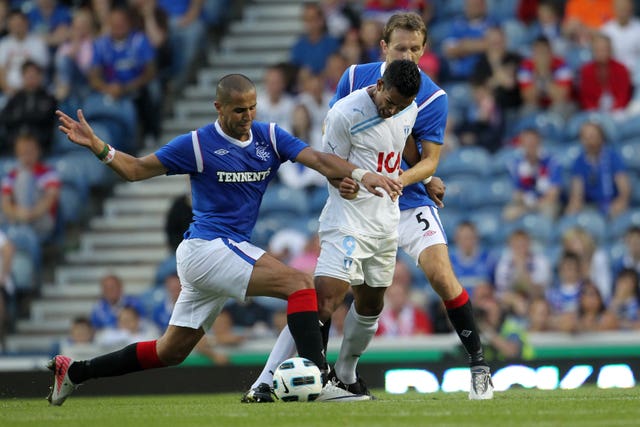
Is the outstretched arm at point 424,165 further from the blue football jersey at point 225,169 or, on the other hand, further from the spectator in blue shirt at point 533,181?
the spectator in blue shirt at point 533,181

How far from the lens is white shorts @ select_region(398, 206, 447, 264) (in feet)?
30.5

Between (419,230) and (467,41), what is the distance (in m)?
7.89

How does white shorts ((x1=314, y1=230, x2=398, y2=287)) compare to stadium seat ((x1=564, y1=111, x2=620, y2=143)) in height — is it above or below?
below

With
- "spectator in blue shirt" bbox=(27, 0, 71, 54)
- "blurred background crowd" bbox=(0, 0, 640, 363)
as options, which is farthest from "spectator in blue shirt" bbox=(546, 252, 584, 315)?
"spectator in blue shirt" bbox=(27, 0, 71, 54)

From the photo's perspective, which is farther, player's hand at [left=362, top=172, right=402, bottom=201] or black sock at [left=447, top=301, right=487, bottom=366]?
black sock at [left=447, top=301, right=487, bottom=366]

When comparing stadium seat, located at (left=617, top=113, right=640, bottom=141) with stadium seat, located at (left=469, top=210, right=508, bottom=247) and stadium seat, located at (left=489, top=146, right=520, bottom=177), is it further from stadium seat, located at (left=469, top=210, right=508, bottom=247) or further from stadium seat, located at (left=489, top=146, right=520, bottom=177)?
stadium seat, located at (left=469, top=210, right=508, bottom=247)

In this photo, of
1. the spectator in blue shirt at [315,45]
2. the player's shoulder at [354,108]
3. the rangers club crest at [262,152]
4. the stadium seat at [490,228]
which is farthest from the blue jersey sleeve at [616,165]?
the rangers club crest at [262,152]

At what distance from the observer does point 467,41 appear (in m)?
16.8

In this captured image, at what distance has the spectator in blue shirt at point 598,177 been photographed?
1473cm

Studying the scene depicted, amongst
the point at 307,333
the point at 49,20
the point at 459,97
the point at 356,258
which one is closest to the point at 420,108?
the point at 356,258

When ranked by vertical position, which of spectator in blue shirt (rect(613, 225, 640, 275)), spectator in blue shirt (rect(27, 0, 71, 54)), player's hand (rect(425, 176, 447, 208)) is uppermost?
spectator in blue shirt (rect(27, 0, 71, 54))

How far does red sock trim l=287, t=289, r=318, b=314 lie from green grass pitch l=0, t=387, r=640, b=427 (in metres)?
0.62

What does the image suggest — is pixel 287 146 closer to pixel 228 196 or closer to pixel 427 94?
pixel 228 196

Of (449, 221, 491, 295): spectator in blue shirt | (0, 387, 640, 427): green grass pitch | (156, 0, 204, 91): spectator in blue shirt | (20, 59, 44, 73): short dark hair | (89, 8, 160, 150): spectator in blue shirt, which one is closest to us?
(0, 387, 640, 427): green grass pitch
